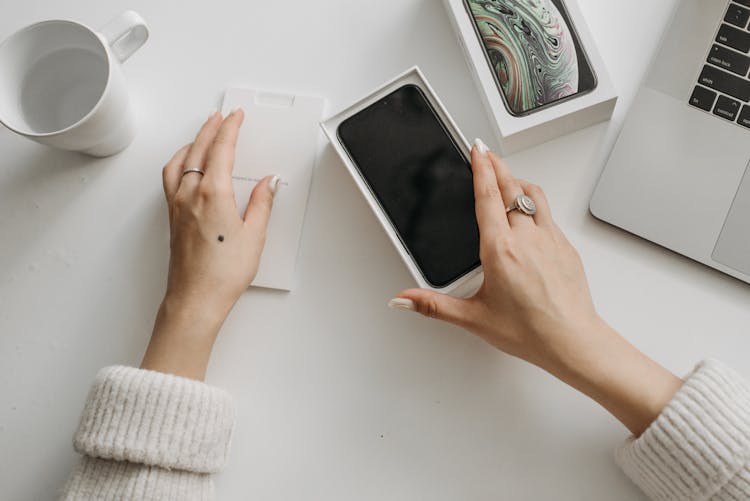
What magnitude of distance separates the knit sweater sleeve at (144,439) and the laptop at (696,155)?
483 millimetres

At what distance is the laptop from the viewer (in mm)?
623

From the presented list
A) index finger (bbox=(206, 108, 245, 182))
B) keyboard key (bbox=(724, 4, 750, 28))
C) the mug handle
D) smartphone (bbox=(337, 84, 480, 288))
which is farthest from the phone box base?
keyboard key (bbox=(724, 4, 750, 28))

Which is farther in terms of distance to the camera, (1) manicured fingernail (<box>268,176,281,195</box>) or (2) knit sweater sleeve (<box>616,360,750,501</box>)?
(1) manicured fingernail (<box>268,176,281,195</box>)

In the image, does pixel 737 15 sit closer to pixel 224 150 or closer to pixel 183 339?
pixel 224 150

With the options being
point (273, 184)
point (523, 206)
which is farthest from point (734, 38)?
point (273, 184)

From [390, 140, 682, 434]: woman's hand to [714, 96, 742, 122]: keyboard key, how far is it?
0.25 meters

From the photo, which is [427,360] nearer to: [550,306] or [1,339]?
[550,306]

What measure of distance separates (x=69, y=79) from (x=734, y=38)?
74 cm

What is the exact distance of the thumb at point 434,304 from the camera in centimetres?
57

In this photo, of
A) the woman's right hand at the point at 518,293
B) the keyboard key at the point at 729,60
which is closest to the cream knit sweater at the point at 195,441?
the woman's right hand at the point at 518,293

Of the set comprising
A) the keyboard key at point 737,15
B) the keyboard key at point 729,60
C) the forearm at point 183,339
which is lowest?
the forearm at point 183,339

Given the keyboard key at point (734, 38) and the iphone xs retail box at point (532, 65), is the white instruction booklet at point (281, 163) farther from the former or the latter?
the keyboard key at point (734, 38)

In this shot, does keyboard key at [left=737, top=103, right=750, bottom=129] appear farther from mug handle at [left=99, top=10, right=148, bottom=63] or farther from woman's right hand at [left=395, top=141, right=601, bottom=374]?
mug handle at [left=99, top=10, right=148, bottom=63]

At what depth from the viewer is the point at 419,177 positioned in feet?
2.00
